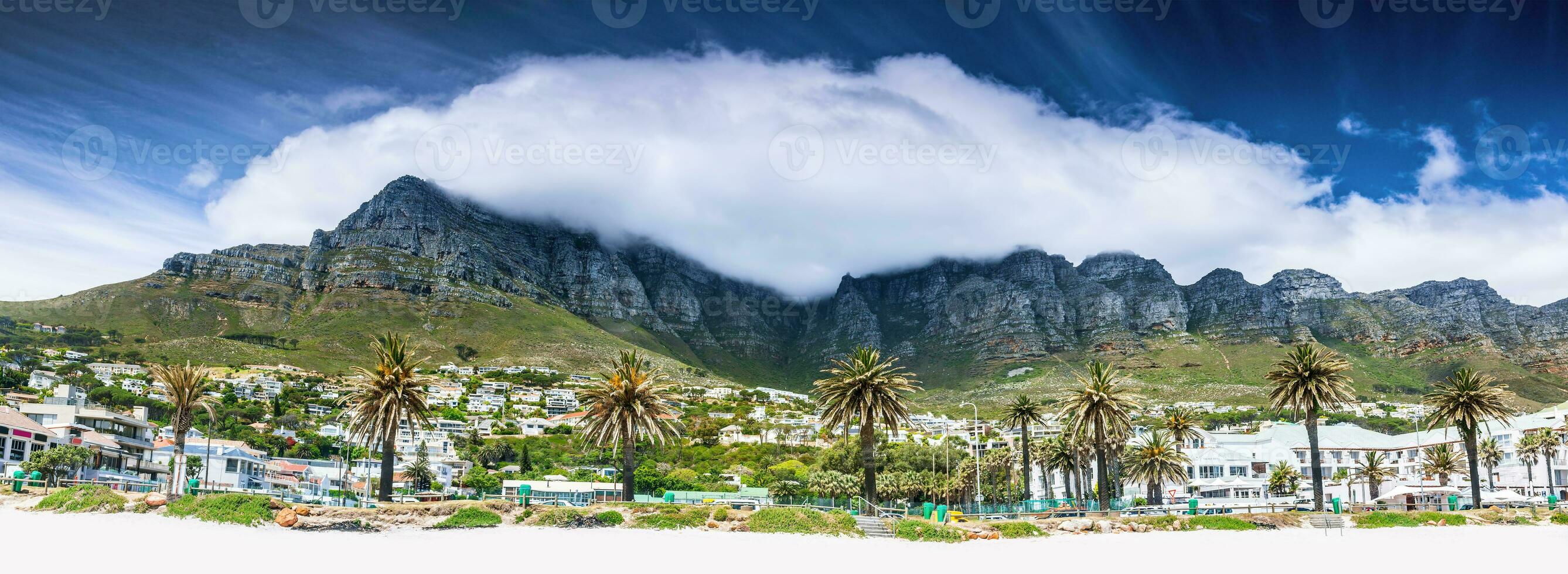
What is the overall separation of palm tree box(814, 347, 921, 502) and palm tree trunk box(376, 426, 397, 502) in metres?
22.1

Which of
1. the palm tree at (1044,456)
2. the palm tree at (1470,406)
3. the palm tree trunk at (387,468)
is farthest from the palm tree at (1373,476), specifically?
the palm tree trunk at (387,468)

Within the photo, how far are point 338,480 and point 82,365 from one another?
83647 millimetres

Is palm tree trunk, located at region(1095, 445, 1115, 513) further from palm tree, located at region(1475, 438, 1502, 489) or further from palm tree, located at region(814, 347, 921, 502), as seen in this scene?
palm tree, located at region(1475, 438, 1502, 489)

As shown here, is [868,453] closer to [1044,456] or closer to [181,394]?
[181,394]

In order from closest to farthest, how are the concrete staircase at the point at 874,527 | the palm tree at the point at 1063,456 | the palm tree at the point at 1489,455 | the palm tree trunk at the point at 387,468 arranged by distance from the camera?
the concrete staircase at the point at 874,527 < the palm tree trunk at the point at 387,468 < the palm tree at the point at 1063,456 < the palm tree at the point at 1489,455

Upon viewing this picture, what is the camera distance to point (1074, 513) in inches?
2073

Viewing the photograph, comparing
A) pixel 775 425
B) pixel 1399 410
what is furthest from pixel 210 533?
pixel 1399 410

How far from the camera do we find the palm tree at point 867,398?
169 ft

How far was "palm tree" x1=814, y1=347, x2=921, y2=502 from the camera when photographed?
51.4m

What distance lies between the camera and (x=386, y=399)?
46.8 m

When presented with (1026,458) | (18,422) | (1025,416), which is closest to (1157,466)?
(1026,458)

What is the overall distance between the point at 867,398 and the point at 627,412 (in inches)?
515

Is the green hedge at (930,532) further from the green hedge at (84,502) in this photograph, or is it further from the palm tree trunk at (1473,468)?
the palm tree trunk at (1473,468)

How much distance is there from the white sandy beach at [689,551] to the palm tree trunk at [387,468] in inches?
289
